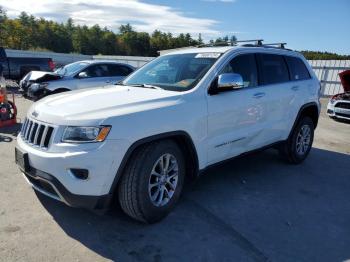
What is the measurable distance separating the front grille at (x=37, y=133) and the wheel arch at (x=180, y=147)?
724mm

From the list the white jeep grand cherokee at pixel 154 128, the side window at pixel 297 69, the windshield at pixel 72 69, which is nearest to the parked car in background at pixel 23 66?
the windshield at pixel 72 69

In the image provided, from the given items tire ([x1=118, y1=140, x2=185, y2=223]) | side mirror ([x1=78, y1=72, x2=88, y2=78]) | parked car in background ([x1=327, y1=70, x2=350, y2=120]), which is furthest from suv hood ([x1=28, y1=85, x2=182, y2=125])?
parked car in background ([x1=327, y1=70, x2=350, y2=120])

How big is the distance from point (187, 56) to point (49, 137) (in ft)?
7.41

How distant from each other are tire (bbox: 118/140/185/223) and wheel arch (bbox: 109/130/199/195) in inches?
2.8

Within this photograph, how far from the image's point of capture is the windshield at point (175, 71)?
418 centimetres

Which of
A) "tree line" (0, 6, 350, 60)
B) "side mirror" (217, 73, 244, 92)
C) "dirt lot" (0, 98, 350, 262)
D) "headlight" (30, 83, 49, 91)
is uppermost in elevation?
"tree line" (0, 6, 350, 60)

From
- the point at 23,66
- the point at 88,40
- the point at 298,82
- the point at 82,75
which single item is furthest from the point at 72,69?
the point at 88,40

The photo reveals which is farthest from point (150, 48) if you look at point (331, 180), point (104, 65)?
point (331, 180)

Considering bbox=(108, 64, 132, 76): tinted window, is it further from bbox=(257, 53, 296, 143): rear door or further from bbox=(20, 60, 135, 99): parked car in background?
bbox=(257, 53, 296, 143): rear door

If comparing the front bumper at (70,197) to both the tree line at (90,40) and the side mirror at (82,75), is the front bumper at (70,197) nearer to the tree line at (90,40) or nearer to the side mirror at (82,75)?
the side mirror at (82,75)

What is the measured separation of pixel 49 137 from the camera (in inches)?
131

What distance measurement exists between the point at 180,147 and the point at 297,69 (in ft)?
10.2

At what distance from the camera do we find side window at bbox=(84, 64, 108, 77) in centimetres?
1126

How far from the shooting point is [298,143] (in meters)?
6.08
